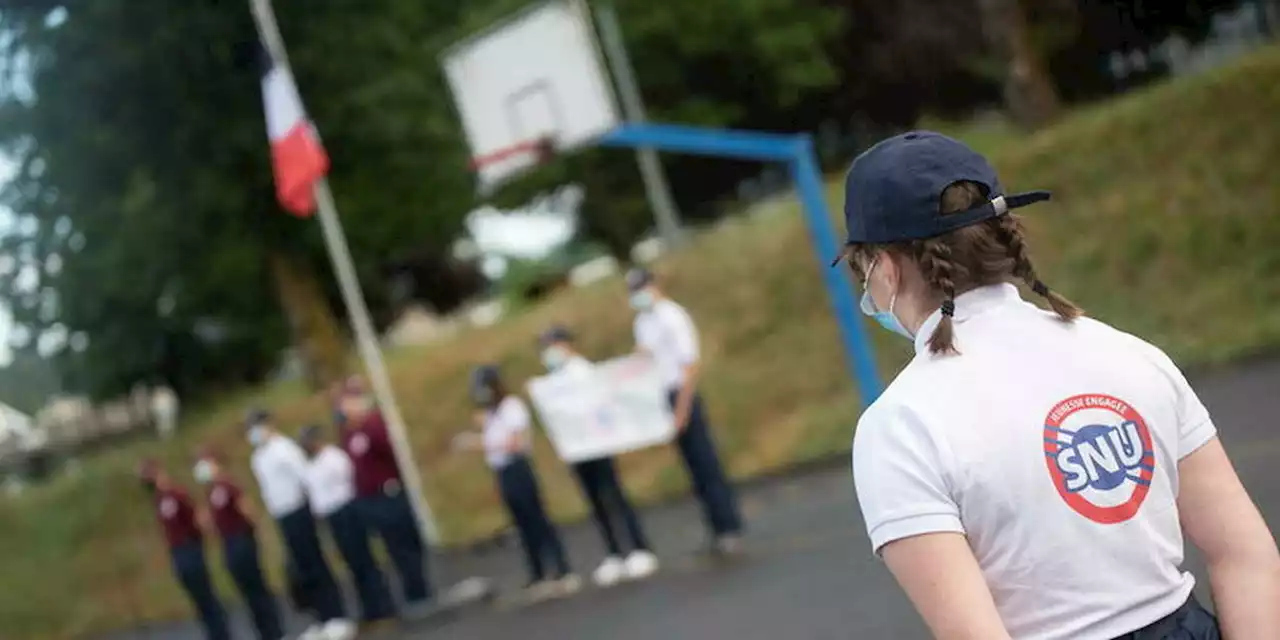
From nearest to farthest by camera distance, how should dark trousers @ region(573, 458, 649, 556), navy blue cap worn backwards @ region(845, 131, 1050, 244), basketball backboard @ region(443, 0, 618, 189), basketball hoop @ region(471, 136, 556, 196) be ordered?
navy blue cap worn backwards @ region(845, 131, 1050, 244) → dark trousers @ region(573, 458, 649, 556) → basketball backboard @ region(443, 0, 618, 189) → basketball hoop @ region(471, 136, 556, 196)

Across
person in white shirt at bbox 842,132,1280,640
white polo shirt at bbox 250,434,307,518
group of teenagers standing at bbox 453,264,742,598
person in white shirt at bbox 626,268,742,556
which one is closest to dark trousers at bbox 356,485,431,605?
group of teenagers standing at bbox 453,264,742,598

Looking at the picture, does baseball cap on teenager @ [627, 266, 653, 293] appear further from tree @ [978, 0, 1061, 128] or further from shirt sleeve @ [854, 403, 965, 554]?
tree @ [978, 0, 1061, 128]

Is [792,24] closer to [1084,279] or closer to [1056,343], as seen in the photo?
[1084,279]

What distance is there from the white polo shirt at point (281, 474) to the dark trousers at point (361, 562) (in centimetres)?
42

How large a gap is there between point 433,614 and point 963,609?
9969 mm

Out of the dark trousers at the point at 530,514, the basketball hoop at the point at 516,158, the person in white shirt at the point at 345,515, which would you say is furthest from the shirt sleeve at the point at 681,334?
the basketball hoop at the point at 516,158

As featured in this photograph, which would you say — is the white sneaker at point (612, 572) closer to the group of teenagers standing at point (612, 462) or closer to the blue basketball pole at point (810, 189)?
the group of teenagers standing at point (612, 462)

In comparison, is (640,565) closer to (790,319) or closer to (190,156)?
(790,319)

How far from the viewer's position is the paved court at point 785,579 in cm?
775

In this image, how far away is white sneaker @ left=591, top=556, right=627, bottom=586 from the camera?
1064 cm

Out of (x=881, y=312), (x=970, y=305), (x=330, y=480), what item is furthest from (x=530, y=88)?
(x=970, y=305)

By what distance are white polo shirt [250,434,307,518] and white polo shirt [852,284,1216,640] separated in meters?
9.90

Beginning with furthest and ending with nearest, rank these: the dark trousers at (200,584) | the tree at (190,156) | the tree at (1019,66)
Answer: the tree at (1019,66) < the tree at (190,156) < the dark trousers at (200,584)

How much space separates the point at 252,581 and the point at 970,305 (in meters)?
10.7
